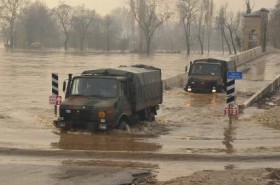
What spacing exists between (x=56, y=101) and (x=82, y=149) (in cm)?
723

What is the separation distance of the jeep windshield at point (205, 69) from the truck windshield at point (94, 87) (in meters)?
18.6

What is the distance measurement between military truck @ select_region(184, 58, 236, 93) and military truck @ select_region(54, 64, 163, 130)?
1520cm

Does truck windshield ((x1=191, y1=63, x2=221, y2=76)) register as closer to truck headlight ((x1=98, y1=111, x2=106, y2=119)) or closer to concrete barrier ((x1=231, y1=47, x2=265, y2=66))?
concrete barrier ((x1=231, y1=47, x2=265, y2=66))

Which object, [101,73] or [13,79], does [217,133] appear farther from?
[13,79]

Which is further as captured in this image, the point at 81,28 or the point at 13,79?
the point at 81,28

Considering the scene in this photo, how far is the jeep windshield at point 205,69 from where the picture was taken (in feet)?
120

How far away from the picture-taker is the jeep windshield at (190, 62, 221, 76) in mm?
36562

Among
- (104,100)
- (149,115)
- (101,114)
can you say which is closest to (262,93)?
(149,115)

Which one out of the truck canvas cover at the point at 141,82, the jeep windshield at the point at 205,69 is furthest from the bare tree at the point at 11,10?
the truck canvas cover at the point at 141,82

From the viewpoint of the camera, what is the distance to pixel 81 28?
126 m

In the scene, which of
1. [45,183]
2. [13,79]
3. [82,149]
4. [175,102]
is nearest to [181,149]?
[82,149]

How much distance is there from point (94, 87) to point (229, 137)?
15.6ft

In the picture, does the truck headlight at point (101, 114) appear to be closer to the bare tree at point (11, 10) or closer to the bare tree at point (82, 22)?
the bare tree at point (82, 22)

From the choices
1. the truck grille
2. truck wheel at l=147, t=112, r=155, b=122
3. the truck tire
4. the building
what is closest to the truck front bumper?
the truck grille
